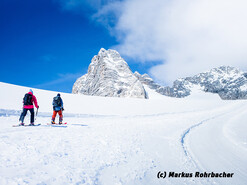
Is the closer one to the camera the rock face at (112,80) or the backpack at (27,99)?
the backpack at (27,99)

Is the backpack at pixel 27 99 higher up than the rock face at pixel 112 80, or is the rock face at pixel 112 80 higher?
the rock face at pixel 112 80

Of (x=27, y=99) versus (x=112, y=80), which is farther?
(x=112, y=80)

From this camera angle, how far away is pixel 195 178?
3463mm

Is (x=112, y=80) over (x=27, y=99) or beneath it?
over

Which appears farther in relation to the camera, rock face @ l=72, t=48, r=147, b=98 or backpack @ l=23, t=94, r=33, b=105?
rock face @ l=72, t=48, r=147, b=98

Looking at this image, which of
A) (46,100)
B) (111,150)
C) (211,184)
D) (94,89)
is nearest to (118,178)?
(111,150)

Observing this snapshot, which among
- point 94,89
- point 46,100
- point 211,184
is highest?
point 94,89

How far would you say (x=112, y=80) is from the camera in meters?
74.5

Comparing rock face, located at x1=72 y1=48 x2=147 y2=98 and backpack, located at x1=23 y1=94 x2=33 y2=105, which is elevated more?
rock face, located at x1=72 y1=48 x2=147 y2=98

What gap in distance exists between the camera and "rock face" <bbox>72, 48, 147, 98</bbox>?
7031 cm

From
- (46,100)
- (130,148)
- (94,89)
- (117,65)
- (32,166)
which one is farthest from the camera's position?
(117,65)

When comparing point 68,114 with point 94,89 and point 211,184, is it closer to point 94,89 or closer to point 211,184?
point 211,184

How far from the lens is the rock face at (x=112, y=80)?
70312 mm

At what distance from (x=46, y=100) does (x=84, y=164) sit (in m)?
16.6
